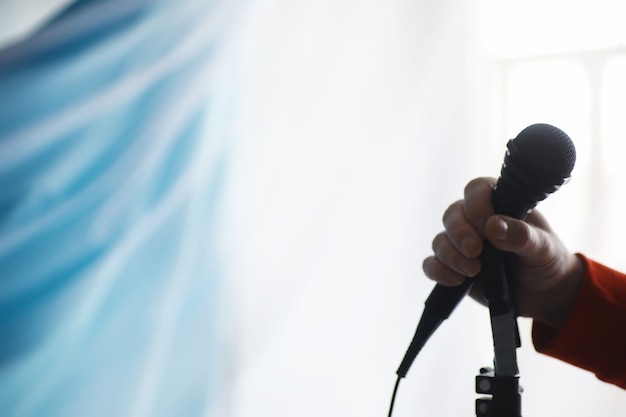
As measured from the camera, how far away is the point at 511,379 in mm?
604

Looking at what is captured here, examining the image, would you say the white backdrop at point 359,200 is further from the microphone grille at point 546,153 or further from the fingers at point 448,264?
the microphone grille at point 546,153

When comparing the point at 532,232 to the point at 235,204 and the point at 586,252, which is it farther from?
the point at 586,252

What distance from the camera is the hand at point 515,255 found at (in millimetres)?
653

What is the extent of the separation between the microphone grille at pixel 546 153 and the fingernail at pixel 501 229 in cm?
5

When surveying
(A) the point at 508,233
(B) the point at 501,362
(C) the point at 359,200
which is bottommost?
(B) the point at 501,362

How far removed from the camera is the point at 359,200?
123 centimetres

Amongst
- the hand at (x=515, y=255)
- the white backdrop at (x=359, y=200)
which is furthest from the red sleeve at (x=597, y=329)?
the white backdrop at (x=359, y=200)

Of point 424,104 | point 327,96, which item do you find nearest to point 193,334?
point 327,96

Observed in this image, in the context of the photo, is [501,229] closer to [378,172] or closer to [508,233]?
[508,233]

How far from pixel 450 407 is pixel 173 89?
2.57 ft

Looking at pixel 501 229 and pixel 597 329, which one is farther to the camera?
pixel 597 329

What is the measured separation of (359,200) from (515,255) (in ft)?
1.72

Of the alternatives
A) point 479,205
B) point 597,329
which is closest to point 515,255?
point 479,205

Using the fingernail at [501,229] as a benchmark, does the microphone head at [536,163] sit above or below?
above
